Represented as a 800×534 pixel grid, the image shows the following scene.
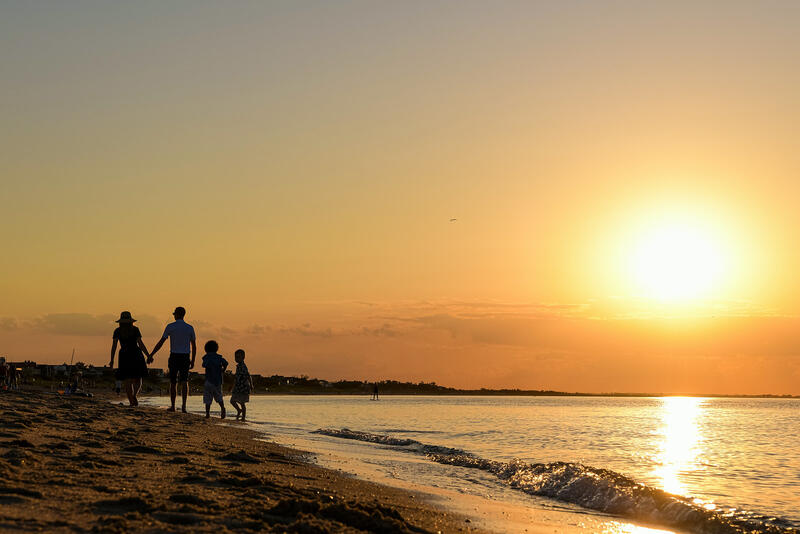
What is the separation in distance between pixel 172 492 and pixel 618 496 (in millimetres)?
8070

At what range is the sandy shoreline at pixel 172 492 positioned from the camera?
20.6 feet

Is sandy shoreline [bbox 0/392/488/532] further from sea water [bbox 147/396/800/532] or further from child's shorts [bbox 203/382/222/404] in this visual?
child's shorts [bbox 203/382/222/404]

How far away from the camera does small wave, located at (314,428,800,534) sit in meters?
10.8

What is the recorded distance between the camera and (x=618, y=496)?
1258 cm

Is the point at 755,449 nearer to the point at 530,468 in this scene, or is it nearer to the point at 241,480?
the point at 530,468

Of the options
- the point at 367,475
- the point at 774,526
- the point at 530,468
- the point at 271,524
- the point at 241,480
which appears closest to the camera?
the point at 271,524

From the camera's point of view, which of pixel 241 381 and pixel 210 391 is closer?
pixel 210 391

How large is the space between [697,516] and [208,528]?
805 centimetres

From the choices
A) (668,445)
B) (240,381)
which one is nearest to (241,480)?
(240,381)

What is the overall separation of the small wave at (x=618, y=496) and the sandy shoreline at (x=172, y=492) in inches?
141

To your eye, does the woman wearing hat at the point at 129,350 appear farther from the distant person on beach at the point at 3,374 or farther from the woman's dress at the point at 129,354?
the distant person on beach at the point at 3,374

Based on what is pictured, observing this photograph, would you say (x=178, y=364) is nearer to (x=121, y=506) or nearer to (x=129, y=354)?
(x=129, y=354)

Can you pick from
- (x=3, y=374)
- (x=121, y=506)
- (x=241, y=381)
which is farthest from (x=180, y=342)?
(x=3, y=374)

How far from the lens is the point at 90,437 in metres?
12.7
